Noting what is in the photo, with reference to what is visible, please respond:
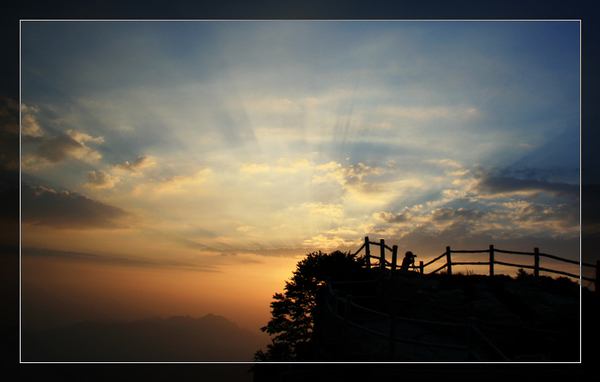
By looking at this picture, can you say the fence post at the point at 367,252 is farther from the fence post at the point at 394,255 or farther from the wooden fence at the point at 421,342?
the wooden fence at the point at 421,342

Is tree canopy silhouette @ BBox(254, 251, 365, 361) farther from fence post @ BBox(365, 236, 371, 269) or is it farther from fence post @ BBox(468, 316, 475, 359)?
fence post @ BBox(468, 316, 475, 359)

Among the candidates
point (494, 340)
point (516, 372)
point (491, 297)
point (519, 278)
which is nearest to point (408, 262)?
point (519, 278)

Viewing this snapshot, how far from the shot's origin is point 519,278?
14.0m

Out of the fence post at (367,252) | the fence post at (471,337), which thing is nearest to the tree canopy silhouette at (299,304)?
the fence post at (367,252)

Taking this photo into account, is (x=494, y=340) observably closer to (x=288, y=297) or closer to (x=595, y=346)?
(x=595, y=346)

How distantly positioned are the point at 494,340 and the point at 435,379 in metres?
5.97

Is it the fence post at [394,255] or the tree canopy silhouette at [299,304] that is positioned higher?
the fence post at [394,255]

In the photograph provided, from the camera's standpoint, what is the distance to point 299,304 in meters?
19.8

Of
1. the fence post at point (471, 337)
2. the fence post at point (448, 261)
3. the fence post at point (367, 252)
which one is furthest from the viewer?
the fence post at point (367, 252)

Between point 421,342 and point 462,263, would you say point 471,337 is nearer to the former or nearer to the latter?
point 421,342

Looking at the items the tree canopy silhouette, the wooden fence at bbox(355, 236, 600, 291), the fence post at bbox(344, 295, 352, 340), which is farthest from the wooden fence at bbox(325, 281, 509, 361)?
the tree canopy silhouette

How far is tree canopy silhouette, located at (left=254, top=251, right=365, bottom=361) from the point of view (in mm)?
18219

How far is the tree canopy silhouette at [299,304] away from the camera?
59.8ft

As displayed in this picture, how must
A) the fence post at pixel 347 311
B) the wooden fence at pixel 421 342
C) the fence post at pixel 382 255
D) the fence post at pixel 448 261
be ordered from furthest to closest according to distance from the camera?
the fence post at pixel 448 261
the fence post at pixel 382 255
the fence post at pixel 347 311
the wooden fence at pixel 421 342
